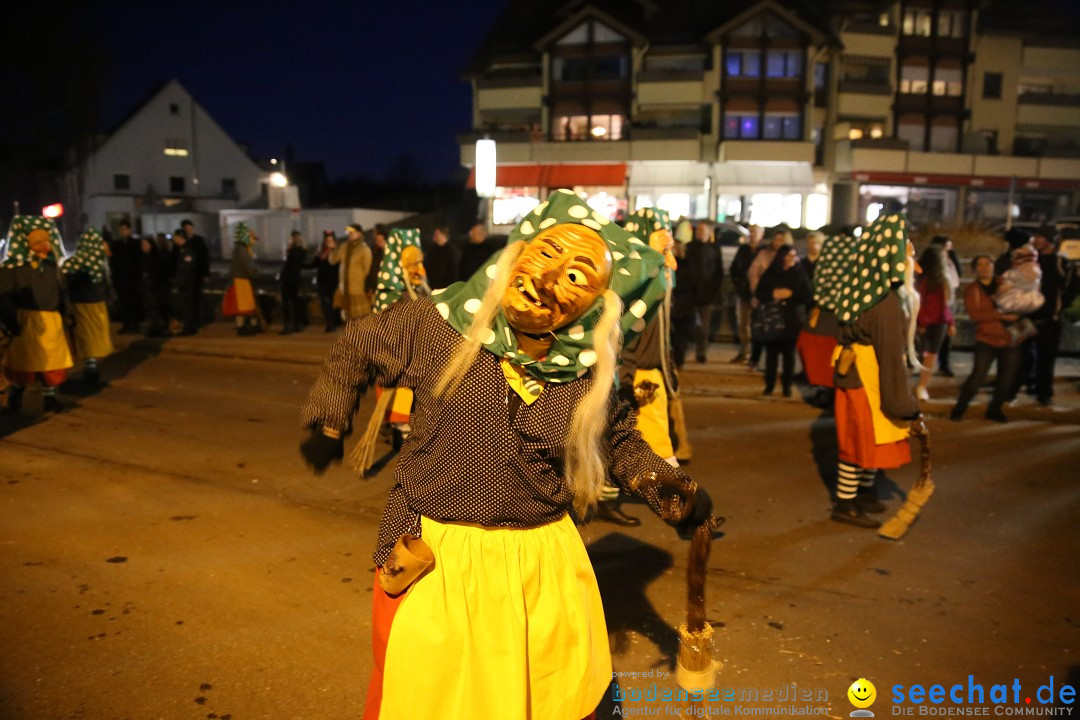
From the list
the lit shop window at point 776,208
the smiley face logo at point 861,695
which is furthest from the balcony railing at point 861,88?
the smiley face logo at point 861,695

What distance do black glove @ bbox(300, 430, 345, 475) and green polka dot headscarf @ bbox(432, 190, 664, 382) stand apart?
499 millimetres

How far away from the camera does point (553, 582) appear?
2447 millimetres

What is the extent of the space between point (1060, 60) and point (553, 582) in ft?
170

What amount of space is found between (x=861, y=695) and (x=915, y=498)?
2.17 m

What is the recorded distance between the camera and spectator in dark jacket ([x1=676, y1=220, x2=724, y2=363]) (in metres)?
11.4

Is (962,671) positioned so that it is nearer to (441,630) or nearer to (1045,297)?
(441,630)

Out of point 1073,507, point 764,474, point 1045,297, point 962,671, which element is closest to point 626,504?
point 764,474

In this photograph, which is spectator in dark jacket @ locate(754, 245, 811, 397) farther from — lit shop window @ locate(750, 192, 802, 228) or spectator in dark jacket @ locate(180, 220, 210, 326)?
lit shop window @ locate(750, 192, 802, 228)

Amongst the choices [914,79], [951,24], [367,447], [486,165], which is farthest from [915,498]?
[951,24]

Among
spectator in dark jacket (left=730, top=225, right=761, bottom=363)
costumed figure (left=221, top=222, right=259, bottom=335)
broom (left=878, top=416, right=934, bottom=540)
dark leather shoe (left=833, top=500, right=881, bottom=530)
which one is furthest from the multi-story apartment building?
broom (left=878, top=416, right=934, bottom=540)

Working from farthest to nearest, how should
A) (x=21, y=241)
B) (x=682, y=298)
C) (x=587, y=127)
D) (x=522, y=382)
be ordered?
1. (x=587, y=127)
2. (x=682, y=298)
3. (x=21, y=241)
4. (x=522, y=382)

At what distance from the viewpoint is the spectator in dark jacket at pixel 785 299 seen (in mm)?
9953

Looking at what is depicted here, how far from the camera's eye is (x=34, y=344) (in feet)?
29.3

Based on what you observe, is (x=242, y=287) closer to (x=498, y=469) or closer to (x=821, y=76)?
(x=498, y=469)
